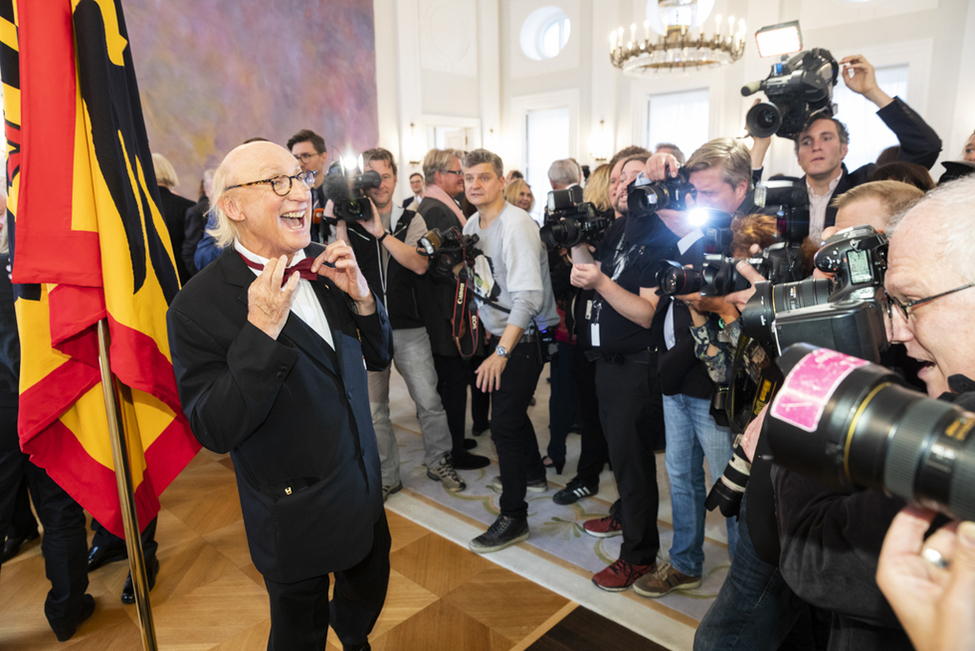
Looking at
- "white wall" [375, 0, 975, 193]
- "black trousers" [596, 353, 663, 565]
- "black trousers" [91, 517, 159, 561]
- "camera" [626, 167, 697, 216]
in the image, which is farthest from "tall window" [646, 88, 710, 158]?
"black trousers" [91, 517, 159, 561]

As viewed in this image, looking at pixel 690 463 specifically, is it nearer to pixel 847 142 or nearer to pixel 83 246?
pixel 847 142

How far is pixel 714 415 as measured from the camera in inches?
67.2

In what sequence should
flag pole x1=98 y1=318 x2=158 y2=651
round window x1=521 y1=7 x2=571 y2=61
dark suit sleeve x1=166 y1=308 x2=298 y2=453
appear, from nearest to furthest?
dark suit sleeve x1=166 y1=308 x2=298 y2=453 → flag pole x1=98 y1=318 x2=158 y2=651 → round window x1=521 y1=7 x2=571 y2=61

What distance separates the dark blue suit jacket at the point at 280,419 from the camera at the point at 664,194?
3.35ft

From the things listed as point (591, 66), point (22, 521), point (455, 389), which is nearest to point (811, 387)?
point (455, 389)

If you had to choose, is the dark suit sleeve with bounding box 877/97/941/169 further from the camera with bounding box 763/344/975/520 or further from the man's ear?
the man's ear

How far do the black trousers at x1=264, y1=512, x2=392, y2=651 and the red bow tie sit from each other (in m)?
0.68

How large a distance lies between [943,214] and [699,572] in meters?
1.72

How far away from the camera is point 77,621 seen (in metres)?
2.04

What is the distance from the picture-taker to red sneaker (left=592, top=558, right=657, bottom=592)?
212 cm

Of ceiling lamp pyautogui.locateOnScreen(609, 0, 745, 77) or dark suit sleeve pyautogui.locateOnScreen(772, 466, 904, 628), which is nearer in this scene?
dark suit sleeve pyautogui.locateOnScreen(772, 466, 904, 628)

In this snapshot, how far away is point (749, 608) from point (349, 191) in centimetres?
200

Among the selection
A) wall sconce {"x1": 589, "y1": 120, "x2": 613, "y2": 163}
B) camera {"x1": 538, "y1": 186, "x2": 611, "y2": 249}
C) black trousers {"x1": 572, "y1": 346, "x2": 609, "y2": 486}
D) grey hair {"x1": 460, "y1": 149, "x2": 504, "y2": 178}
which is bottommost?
black trousers {"x1": 572, "y1": 346, "x2": 609, "y2": 486}

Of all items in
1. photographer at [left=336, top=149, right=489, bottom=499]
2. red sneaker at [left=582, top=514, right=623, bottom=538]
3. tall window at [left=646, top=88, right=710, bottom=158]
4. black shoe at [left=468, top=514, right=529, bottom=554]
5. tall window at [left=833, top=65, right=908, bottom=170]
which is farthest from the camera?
tall window at [left=646, top=88, right=710, bottom=158]
